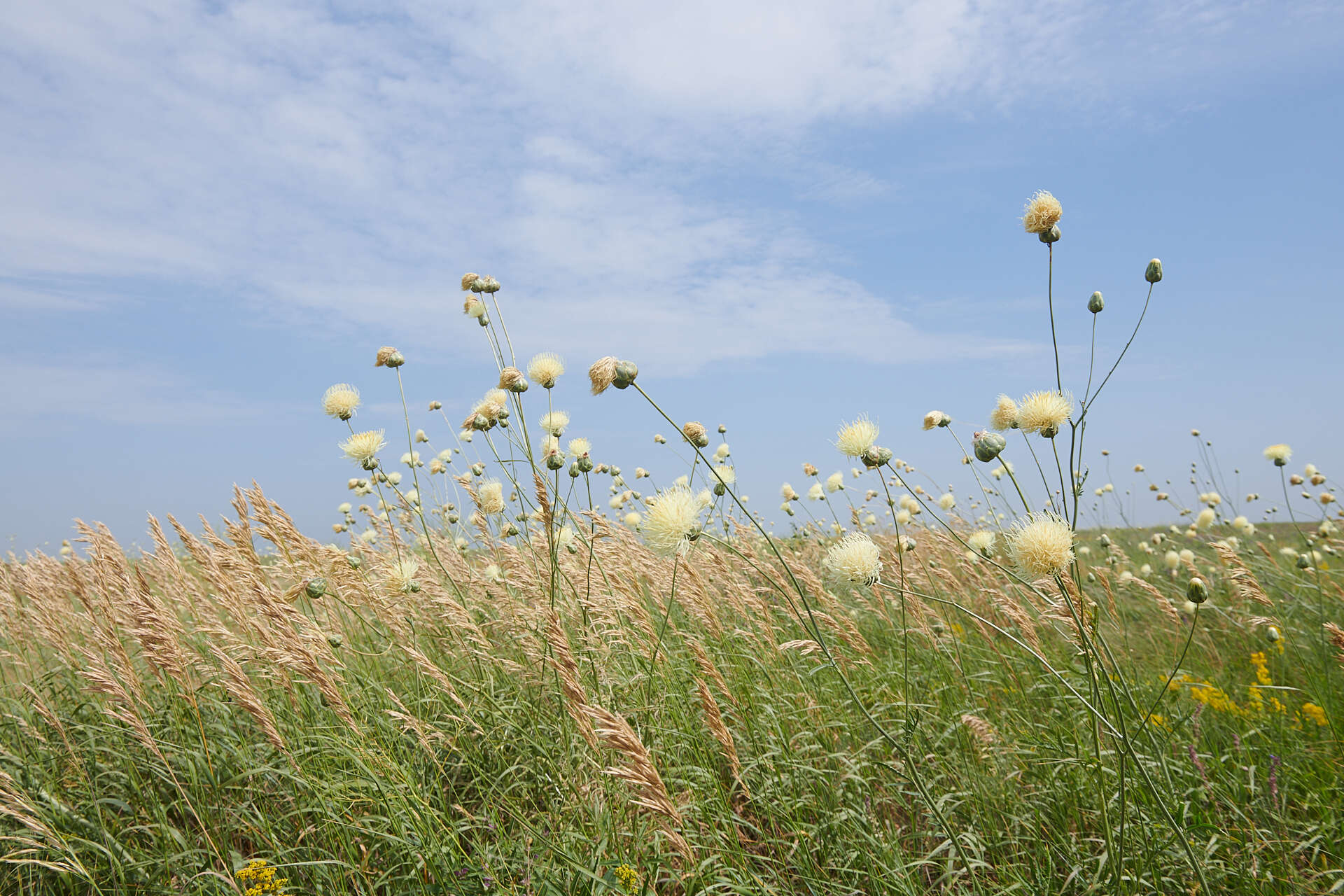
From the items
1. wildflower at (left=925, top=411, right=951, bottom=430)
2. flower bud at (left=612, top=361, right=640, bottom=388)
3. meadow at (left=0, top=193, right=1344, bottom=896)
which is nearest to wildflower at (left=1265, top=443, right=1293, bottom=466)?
meadow at (left=0, top=193, right=1344, bottom=896)

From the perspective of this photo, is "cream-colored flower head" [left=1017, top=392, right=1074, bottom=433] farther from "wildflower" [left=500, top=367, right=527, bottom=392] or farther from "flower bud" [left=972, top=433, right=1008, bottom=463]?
"wildflower" [left=500, top=367, right=527, bottom=392]

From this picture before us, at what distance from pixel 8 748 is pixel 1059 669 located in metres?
4.88

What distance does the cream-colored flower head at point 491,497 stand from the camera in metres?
3.58

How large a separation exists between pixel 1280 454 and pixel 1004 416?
3.11 m

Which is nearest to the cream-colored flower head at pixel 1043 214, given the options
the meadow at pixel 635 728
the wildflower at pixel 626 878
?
the meadow at pixel 635 728

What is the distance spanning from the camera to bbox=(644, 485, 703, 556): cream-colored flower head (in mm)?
2123

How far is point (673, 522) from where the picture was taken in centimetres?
214

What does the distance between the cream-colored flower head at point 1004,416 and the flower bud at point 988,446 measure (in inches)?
3.5

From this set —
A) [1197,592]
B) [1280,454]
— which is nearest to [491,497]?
[1197,592]

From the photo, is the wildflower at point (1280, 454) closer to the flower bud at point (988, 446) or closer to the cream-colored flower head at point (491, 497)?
the flower bud at point (988, 446)

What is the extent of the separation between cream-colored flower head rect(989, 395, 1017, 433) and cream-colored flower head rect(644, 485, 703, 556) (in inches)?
37.4

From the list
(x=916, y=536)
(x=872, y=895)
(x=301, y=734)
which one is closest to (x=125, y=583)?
(x=301, y=734)

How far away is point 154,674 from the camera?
359cm

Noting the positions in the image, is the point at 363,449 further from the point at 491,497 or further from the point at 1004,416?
the point at 1004,416
